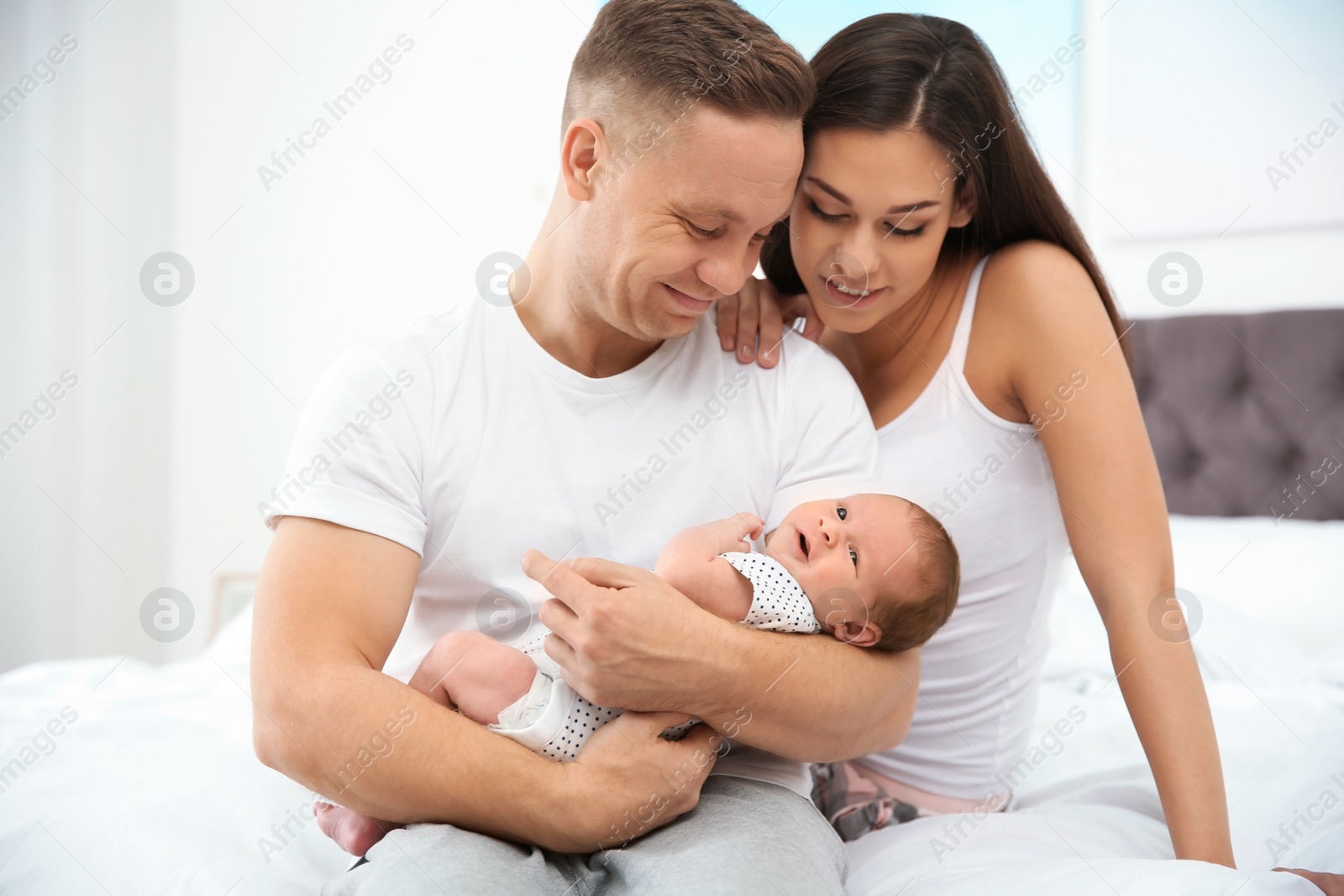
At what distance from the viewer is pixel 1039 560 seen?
1.69 metres

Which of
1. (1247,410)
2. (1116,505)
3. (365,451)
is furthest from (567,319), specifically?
(1247,410)

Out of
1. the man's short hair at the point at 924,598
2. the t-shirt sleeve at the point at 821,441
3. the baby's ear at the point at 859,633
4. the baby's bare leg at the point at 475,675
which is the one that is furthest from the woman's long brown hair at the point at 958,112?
the baby's bare leg at the point at 475,675

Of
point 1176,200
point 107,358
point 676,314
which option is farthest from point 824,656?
point 107,358

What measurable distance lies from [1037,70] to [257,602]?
2980 millimetres

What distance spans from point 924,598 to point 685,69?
817 millimetres

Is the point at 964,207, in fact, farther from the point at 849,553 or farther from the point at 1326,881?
the point at 1326,881

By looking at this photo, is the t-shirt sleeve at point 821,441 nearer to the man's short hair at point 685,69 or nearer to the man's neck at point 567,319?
the man's neck at point 567,319

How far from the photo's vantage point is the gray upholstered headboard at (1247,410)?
291cm

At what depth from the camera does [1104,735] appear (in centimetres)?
203

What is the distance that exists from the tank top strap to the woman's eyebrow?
234 millimetres

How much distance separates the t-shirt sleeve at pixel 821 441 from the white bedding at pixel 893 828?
0.55m

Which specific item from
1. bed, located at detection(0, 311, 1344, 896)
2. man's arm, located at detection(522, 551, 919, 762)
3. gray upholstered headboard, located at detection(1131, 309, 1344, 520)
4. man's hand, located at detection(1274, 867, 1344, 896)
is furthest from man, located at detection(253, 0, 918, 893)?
gray upholstered headboard, located at detection(1131, 309, 1344, 520)

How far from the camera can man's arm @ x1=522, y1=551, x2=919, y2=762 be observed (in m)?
1.13

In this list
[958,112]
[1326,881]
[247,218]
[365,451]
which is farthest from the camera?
[247,218]
